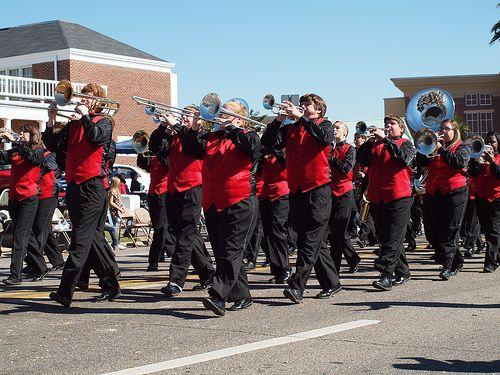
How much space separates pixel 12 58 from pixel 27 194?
40.4 metres

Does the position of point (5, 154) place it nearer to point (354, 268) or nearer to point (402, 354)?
point (354, 268)

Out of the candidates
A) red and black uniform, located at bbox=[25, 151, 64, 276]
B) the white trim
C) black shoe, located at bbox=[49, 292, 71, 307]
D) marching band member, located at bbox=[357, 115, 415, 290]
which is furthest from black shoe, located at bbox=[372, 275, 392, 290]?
the white trim

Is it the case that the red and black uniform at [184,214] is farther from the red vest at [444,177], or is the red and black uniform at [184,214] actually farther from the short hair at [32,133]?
the red vest at [444,177]

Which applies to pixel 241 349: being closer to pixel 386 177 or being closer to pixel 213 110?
pixel 213 110

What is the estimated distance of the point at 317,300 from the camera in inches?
386

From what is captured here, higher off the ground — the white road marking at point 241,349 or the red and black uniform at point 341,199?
the red and black uniform at point 341,199

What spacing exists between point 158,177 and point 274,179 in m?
2.15

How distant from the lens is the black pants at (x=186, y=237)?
1004cm

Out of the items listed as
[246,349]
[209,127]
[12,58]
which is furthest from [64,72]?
[246,349]

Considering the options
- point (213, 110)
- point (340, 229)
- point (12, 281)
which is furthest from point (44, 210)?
point (213, 110)

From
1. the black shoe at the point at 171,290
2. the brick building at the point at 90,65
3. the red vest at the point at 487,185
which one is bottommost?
the black shoe at the point at 171,290

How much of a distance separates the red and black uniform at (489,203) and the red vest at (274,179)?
261cm

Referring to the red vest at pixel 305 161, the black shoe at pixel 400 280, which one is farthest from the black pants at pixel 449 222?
the red vest at pixel 305 161

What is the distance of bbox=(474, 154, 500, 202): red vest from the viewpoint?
12.9m
